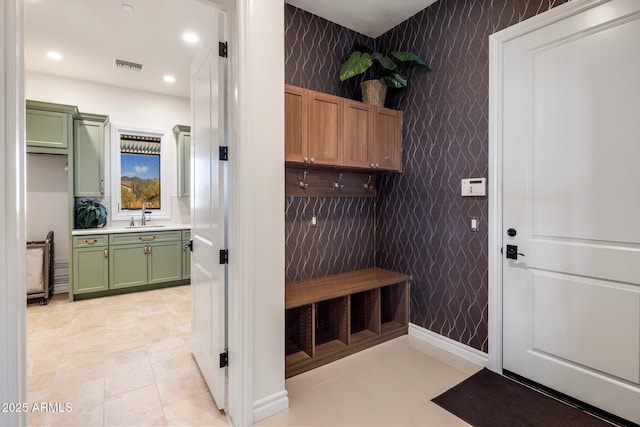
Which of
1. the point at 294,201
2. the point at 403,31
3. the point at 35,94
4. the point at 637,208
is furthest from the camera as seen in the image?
the point at 35,94

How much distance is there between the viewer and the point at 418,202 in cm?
286

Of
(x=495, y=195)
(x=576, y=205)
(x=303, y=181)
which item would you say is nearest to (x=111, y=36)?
(x=303, y=181)

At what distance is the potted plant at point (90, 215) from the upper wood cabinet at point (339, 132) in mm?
3486

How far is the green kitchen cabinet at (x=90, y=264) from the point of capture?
3.88 m

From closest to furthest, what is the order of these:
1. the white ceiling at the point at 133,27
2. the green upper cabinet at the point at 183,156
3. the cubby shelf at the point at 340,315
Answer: the cubby shelf at the point at 340,315, the white ceiling at the point at 133,27, the green upper cabinet at the point at 183,156

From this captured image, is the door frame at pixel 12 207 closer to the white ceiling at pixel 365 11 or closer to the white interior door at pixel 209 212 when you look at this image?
the white interior door at pixel 209 212

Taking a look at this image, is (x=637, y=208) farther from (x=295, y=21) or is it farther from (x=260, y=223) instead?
(x=295, y=21)

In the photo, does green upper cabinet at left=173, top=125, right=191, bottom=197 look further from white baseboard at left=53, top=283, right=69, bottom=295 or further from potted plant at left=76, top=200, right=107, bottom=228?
white baseboard at left=53, top=283, right=69, bottom=295

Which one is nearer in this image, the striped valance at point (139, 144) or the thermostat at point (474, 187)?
the thermostat at point (474, 187)

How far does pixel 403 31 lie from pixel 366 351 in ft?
9.68

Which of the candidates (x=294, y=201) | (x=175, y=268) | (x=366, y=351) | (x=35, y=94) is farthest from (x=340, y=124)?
(x=35, y=94)

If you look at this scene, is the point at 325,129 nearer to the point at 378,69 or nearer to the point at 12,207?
the point at 378,69

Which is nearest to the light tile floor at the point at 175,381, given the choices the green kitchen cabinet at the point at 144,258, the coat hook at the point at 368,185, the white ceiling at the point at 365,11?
the green kitchen cabinet at the point at 144,258

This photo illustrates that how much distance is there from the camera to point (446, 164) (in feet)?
8.61
